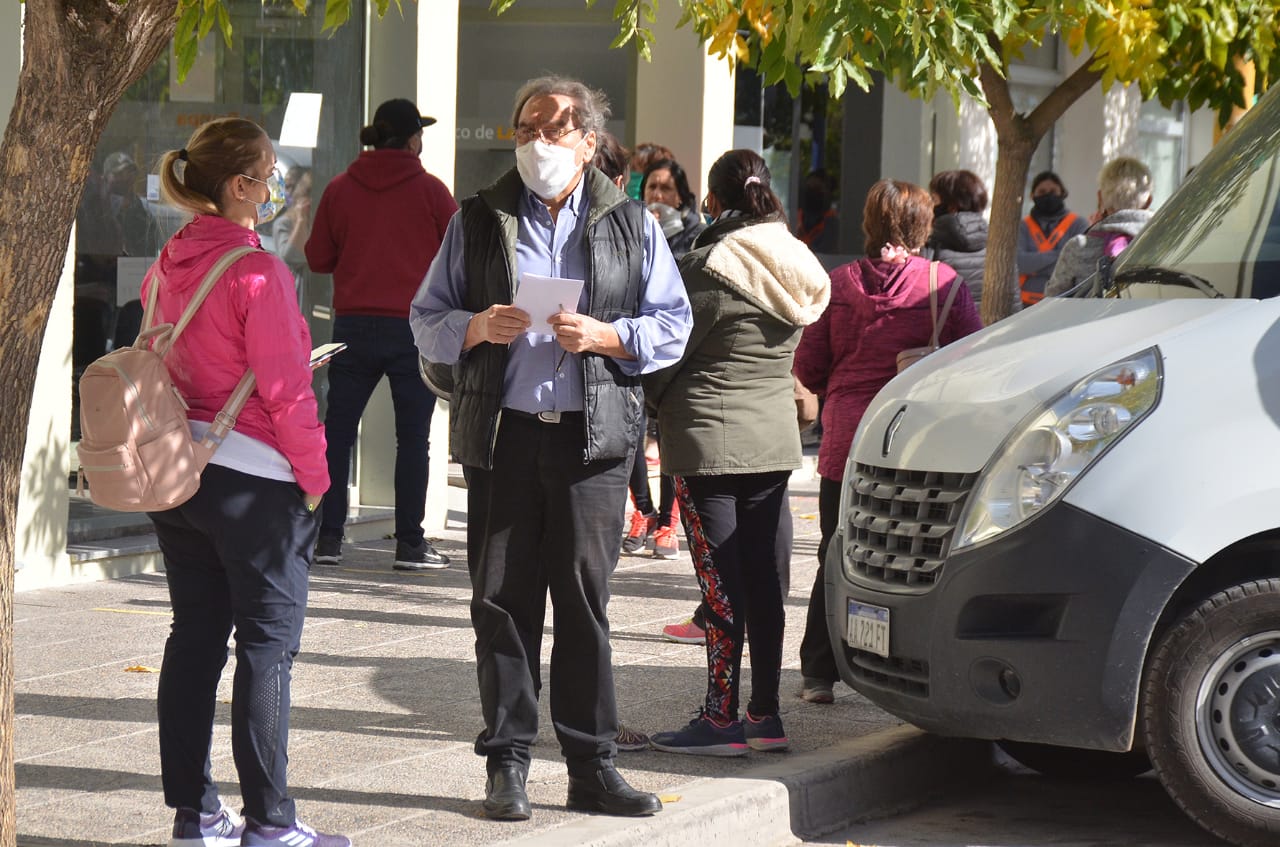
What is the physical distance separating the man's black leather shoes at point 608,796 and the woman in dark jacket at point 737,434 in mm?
769

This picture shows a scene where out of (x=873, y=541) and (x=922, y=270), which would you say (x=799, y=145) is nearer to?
(x=922, y=270)

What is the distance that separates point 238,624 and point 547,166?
1.42m

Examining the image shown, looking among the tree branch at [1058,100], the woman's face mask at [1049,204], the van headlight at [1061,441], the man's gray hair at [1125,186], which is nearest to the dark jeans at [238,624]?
the van headlight at [1061,441]

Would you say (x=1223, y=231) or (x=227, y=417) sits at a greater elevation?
(x=1223, y=231)

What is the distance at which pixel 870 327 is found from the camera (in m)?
6.62

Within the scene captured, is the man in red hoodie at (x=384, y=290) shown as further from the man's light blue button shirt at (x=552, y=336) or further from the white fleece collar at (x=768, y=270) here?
the man's light blue button shirt at (x=552, y=336)

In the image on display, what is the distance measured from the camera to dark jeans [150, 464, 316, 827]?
458 centimetres

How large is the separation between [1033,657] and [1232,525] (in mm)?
621

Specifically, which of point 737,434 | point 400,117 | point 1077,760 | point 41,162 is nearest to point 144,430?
point 41,162

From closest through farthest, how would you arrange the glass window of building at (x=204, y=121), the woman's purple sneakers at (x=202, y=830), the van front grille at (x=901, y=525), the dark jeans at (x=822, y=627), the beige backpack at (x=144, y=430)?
the beige backpack at (x=144, y=430), the woman's purple sneakers at (x=202, y=830), the van front grille at (x=901, y=525), the dark jeans at (x=822, y=627), the glass window of building at (x=204, y=121)

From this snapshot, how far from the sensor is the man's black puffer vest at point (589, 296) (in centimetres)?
504

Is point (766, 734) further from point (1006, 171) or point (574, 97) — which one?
point (1006, 171)

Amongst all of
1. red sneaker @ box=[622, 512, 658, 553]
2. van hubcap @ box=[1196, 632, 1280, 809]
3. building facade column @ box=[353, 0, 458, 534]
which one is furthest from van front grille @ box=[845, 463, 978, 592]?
building facade column @ box=[353, 0, 458, 534]

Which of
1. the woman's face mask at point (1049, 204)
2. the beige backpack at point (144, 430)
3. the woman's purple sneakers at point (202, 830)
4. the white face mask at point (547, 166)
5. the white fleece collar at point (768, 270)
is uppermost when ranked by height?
the woman's face mask at point (1049, 204)
